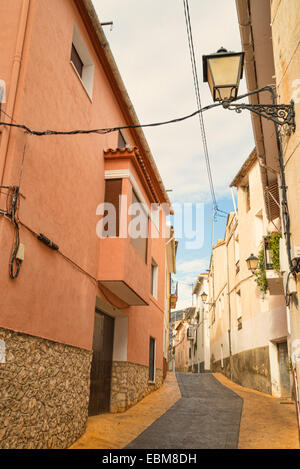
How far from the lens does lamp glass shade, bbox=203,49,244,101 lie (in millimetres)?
5047

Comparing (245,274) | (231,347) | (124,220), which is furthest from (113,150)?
(231,347)

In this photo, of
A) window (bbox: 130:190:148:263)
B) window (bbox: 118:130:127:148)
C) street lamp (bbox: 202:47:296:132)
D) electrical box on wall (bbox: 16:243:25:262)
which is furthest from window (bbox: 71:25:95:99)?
electrical box on wall (bbox: 16:243:25:262)

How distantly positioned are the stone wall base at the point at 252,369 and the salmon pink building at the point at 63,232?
183 inches

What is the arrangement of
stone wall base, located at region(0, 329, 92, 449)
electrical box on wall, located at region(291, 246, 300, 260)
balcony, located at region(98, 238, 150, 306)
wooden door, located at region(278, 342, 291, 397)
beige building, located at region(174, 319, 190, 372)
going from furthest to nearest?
beige building, located at region(174, 319, 190, 372)
wooden door, located at region(278, 342, 291, 397)
balcony, located at region(98, 238, 150, 306)
electrical box on wall, located at region(291, 246, 300, 260)
stone wall base, located at region(0, 329, 92, 449)

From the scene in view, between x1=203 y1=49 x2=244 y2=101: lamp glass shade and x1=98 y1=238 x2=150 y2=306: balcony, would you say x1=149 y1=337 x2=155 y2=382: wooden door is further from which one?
x1=203 y1=49 x2=244 y2=101: lamp glass shade

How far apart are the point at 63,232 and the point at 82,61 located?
440 cm

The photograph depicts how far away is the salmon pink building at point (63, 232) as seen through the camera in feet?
18.4

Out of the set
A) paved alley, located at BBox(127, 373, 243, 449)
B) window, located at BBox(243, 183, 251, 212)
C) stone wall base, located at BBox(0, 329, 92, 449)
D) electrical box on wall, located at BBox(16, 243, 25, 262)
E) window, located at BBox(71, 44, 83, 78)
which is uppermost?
window, located at BBox(243, 183, 251, 212)

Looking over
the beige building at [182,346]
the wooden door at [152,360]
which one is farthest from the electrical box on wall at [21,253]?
the beige building at [182,346]

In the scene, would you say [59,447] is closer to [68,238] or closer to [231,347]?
[68,238]

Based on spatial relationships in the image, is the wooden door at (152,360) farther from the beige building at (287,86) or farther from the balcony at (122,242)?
the beige building at (287,86)

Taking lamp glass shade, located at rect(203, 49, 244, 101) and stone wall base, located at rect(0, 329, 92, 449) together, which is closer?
lamp glass shade, located at rect(203, 49, 244, 101)

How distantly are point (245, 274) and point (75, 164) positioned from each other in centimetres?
1075

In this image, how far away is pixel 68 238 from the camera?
7.54 meters
